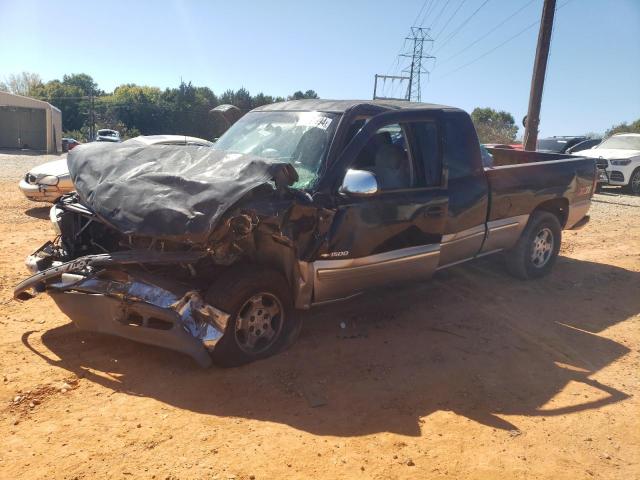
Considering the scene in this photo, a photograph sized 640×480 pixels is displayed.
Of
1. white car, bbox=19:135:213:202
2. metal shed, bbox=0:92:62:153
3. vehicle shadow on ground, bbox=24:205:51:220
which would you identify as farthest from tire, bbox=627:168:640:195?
metal shed, bbox=0:92:62:153

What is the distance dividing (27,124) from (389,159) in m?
38.5

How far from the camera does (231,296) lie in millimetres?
3834

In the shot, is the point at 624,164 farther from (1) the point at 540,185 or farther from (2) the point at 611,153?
(1) the point at 540,185

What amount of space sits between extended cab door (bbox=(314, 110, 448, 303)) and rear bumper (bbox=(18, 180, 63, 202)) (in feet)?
21.8

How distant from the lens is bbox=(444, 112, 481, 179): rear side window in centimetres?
532

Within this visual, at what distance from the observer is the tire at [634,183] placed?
631 inches

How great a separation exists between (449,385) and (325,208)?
5.27 feet

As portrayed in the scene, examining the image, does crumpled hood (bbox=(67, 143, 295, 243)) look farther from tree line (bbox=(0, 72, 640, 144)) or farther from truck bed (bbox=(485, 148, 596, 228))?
tree line (bbox=(0, 72, 640, 144))

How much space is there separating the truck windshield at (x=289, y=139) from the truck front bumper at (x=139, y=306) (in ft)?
4.19

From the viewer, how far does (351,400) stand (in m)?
3.70

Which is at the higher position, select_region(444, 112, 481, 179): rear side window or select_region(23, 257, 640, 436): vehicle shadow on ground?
select_region(444, 112, 481, 179): rear side window

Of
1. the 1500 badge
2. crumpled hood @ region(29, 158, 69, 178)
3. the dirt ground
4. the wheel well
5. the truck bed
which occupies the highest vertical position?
the truck bed

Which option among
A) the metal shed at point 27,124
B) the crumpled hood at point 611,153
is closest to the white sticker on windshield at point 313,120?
the crumpled hood at point 611,153

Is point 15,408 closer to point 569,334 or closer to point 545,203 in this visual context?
point 569,334
